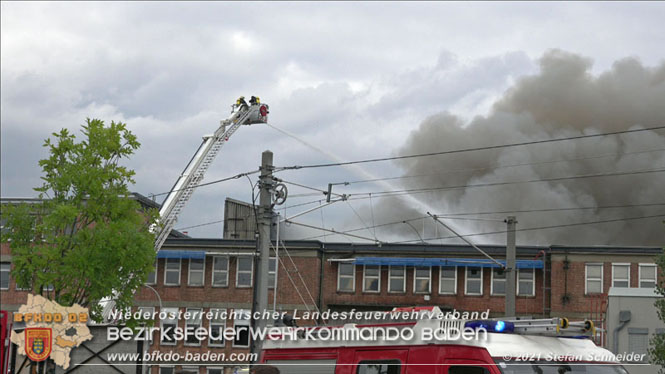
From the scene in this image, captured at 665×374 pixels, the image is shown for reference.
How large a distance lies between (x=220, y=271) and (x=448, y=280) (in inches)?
523

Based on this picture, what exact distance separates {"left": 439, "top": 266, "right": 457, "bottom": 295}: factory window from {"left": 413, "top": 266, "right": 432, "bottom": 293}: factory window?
628mm

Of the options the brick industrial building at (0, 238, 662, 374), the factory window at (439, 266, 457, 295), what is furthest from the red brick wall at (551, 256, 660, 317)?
the factory window at (439, 266, 457, 295)

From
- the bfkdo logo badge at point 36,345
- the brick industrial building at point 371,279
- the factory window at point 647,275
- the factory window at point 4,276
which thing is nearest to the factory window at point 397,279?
the brick industrial building at point 371,279

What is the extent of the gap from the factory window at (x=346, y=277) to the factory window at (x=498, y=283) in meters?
7.85

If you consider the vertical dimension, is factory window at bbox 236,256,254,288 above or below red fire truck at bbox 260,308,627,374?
above

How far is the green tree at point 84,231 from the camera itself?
749 inches

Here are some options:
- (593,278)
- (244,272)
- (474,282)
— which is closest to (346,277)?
(244,272)

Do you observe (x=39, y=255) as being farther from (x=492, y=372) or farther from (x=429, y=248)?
(x=429, y=248)

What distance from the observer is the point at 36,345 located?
1466cm

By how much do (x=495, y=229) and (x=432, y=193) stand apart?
6.79 m

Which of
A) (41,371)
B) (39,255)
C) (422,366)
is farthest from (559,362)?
(39,255)

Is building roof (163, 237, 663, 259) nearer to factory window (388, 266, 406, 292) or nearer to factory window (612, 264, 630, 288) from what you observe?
factory window (388, 266, 406, 292)

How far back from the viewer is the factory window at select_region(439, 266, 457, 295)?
46156mm

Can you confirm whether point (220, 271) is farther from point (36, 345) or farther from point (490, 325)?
point (490, 325)
